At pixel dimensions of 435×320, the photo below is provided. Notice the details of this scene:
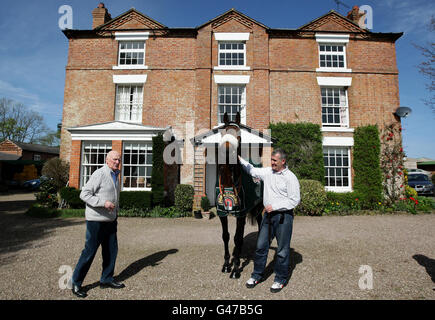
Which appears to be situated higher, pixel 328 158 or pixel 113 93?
pixel 113 93

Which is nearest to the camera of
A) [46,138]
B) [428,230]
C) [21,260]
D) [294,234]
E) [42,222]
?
[21,260]

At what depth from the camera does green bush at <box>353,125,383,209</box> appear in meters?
10.2

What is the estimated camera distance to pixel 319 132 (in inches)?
418

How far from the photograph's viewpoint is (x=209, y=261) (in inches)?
167

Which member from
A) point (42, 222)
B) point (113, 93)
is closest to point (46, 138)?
point (113, 93)

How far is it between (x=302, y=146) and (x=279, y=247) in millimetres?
8214

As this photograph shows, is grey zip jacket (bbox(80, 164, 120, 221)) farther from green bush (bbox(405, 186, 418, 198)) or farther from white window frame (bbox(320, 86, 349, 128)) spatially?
green bush (bbox(405, 186, 418, 198))

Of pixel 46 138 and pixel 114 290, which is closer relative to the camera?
pixel 114 290

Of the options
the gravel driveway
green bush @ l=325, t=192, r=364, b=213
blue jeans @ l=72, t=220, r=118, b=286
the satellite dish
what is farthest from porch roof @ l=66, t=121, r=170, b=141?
the satellite dish

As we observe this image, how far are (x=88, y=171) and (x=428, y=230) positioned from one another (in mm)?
12748

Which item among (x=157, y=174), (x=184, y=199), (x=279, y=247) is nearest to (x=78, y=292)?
(x=279, y=247)

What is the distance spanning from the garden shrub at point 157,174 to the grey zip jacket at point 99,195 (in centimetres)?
606

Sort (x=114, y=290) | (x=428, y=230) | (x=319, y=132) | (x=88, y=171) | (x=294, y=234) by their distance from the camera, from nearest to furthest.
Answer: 1. (x=114, y=290)
2. (x=294, y=234)
3. (x=428, y=230)
4. (x=88, y=171)
5. (x=319, y=132)

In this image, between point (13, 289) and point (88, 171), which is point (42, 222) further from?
point (13, 289)
